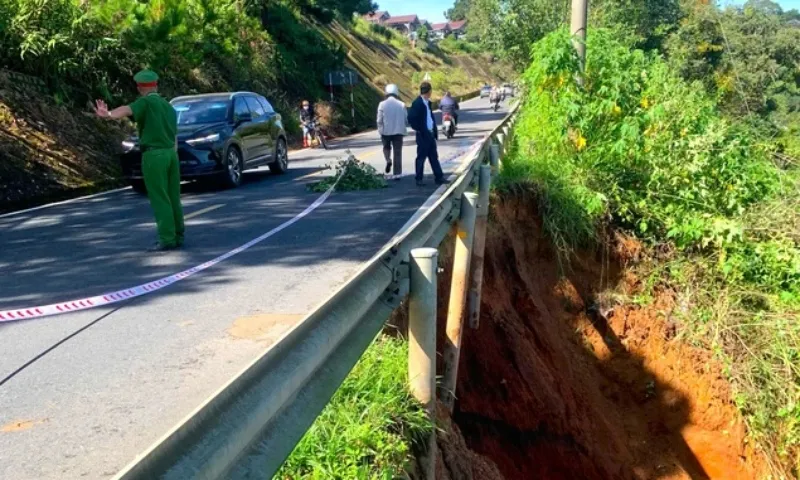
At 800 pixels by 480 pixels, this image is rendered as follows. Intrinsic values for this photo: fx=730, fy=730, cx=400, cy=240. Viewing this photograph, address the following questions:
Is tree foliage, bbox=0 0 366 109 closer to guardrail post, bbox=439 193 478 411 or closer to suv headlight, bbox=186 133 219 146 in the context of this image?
suv headlight, bbox=186 133 219 146

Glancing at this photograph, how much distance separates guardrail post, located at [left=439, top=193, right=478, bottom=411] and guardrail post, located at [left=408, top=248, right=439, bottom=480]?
4.35ft

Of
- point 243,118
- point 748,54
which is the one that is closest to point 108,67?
point 243,118

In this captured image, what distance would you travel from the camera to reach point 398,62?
74.5 meters

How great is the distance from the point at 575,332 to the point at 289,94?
25.0 m

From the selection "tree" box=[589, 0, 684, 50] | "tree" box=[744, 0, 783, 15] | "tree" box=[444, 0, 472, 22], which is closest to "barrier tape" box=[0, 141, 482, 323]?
"tree" box=[589, 0, 684, 50]

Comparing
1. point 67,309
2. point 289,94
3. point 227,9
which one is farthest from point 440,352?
point 289,94

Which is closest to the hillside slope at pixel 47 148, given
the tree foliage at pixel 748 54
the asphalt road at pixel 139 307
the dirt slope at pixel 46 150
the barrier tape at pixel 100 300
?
the dirt slope at pixel 46 150

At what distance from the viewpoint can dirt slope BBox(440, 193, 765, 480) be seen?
23.7ft

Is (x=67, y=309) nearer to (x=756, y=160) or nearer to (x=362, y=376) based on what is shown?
(x=362, y=376)

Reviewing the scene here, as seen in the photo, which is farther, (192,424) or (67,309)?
(67,309)

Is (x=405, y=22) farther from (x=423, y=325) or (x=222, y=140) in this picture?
(x=423, y=325)

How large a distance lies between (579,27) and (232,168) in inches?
267

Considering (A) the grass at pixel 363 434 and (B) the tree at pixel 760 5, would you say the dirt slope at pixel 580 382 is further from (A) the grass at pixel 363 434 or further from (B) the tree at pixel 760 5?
(B) the tree at pixel 760 5

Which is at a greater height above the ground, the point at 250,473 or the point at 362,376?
the point at 250,473
